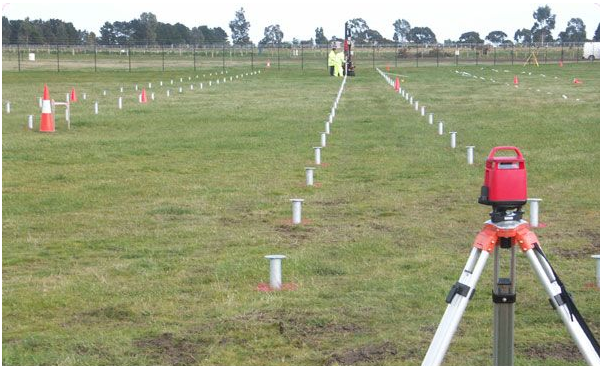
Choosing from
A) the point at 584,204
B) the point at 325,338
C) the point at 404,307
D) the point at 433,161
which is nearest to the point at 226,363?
the point at 325,338

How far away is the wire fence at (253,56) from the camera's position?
8456 centimetres

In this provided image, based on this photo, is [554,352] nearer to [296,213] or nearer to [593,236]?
[593,236]

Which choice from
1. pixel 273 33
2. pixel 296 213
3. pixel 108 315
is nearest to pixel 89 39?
pixel 273 33

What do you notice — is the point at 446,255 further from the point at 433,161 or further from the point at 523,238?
the point at 433,161

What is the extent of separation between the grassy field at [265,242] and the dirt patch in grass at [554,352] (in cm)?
2

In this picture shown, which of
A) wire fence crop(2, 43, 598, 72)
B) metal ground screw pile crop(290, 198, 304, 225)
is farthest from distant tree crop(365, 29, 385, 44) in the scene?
metal ground screw pile crop(290, 198, 304, 225)

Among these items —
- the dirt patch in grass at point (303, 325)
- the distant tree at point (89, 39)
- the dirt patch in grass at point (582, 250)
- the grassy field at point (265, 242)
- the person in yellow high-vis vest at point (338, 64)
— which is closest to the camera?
the grassy field at point (265, 242)

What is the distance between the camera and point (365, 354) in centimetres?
668

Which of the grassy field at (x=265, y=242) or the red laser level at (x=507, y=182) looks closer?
the red laser level at (x=507, y=182)

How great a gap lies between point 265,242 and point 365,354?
14.1 feet

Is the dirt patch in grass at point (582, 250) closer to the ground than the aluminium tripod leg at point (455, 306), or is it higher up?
closer to the ground

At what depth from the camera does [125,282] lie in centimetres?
898

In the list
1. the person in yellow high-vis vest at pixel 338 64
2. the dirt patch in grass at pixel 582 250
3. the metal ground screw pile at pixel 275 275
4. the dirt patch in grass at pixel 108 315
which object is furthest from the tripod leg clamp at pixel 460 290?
the person in yellow high-vis vest at pixel 338 64

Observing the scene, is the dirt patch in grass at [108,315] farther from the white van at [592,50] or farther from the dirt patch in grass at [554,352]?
the white van at [592,50]
